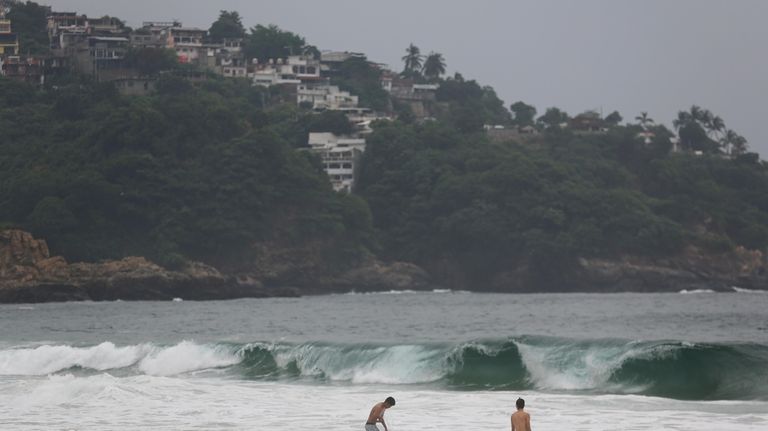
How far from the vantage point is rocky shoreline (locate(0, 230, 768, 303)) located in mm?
85875

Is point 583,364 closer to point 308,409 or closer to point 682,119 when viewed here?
point 308,409

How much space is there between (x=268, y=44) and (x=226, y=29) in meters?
7.18

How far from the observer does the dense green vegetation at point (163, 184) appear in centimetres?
9406

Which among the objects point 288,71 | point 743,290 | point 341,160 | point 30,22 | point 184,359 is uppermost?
point 30,22

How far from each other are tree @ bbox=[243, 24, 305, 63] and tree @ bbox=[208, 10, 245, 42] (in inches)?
77.4

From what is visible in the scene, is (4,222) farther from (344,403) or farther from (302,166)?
(344,403)

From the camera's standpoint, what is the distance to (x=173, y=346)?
37.9 m

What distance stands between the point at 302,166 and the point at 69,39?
1590 inches

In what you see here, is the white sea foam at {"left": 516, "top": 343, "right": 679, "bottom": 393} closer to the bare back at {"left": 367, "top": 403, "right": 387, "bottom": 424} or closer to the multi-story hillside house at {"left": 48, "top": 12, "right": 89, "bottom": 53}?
the bare back at {"left": 367, "top": 403, "right": 387, "bottom": 424}

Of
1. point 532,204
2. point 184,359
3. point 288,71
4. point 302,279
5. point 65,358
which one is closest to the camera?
point 184,359

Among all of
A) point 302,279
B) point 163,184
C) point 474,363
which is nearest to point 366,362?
point 474,363

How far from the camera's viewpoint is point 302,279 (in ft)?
331

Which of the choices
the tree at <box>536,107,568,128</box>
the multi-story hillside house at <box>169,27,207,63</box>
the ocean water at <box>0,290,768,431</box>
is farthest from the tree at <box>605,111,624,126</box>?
the ocean water at <box>0,290,768,431</box>

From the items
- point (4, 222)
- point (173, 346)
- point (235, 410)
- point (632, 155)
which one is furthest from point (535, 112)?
point (235, 410)
